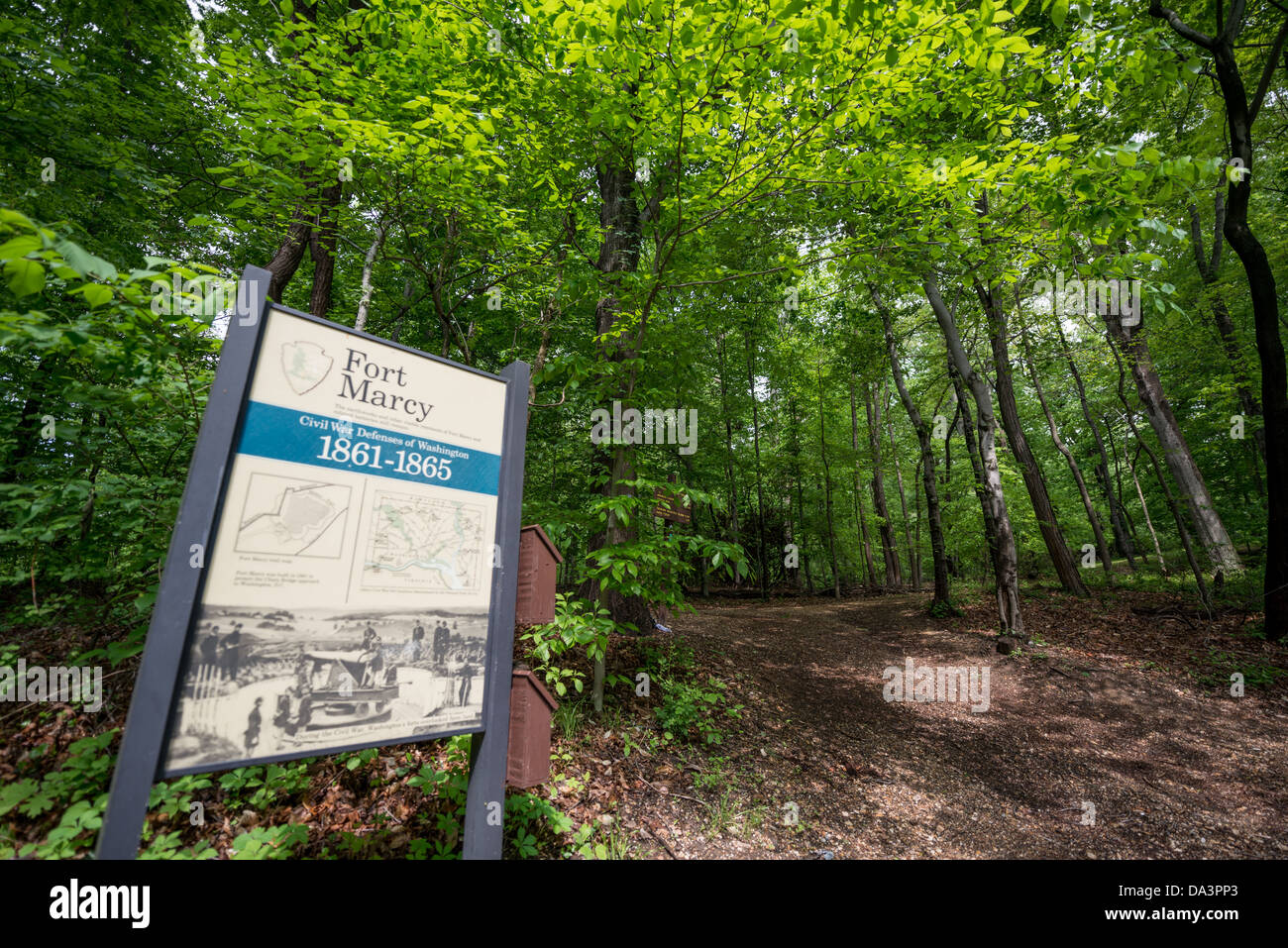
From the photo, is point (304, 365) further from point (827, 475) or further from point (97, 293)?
point (827, 475)

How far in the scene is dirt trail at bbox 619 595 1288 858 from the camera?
12.2 feet

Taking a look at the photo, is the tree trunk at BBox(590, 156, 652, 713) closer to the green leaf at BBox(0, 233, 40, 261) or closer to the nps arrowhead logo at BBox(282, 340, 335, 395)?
the nps arrowhead logo at BBox(282, 340, 335, 395)

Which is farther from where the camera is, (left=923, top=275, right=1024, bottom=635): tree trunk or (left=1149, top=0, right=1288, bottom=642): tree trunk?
(left=923, top=275, right=1024, bottom=635): tree trunk

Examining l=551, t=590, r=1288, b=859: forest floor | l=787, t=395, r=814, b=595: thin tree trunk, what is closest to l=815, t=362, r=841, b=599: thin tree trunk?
l=787, t=395, r=814, b=595: thin tree trunk

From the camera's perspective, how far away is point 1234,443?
14.6 m

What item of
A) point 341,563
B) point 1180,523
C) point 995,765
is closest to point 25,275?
point 341,563

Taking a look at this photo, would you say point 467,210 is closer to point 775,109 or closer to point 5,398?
point 775,109

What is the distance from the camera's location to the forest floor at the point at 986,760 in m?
3.70

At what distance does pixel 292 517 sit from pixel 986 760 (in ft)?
21.8

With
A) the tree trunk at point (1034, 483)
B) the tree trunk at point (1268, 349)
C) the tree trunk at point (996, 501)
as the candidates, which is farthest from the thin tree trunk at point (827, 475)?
the tree trunk at point (1268, 349)

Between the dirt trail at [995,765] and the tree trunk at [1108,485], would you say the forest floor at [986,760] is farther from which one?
the tree trunk at [1108,485]
